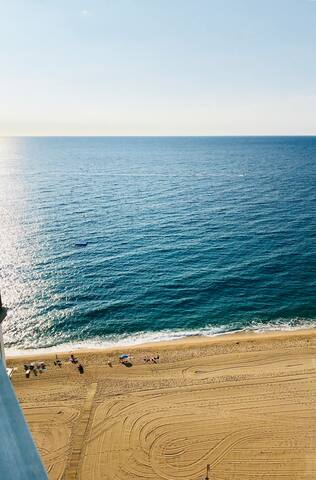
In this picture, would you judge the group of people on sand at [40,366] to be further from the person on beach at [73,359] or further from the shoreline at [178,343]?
the shoreline at [178,343]

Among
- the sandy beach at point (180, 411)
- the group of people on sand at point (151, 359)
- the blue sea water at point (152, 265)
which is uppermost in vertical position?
the blue sea water at point (152, 265)

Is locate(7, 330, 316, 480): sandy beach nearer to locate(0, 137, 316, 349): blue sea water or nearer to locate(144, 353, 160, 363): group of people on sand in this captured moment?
locate(144, 353, 160, 363): group of people on sand

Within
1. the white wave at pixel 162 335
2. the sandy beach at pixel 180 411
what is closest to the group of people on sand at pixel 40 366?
the sandy beach at pixel 180 411

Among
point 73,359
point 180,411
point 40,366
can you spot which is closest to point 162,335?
point 73,359

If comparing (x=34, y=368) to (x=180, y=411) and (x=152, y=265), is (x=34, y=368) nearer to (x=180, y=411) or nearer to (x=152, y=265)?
(x=180, y=411)

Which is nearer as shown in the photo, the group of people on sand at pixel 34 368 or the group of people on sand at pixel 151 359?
the group of people on sand at pixel 34 368

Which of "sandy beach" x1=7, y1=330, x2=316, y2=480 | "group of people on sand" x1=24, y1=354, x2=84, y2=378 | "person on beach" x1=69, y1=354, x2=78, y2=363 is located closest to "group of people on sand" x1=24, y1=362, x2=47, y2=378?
"group of people on sand" x1=24, y1=354, x2=84, y2=378

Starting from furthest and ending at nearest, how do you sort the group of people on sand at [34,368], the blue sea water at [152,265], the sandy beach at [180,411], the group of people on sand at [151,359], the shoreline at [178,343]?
the blue sea water at [152,265] < the shoreline at [178,343] < the group of people on sand at [151,359] < the group of people on sand at [34,368] < the sandy beach at [180,411]
